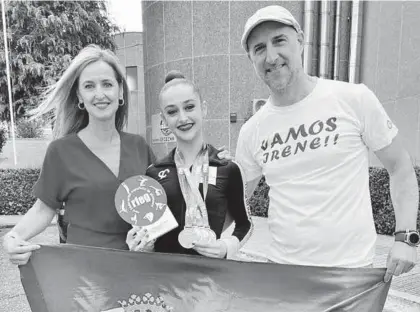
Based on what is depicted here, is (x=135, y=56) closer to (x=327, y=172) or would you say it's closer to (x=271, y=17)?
(x=271, y=17)

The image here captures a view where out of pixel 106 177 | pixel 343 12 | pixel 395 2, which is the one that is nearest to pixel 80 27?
pixel 343 12

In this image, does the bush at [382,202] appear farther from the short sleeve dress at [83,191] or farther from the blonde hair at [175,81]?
the short sleeve dress at [83,191]

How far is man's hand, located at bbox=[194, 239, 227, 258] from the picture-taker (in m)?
2.00

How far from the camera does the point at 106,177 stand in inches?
86.9

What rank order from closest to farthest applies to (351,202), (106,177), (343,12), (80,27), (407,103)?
(351,202)
(106,177)
(407,103)
(343,12)
(80,27)

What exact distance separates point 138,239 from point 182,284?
1.19 feet

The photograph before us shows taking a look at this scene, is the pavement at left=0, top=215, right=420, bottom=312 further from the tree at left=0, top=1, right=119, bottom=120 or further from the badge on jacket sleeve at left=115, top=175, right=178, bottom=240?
the tree at left=0, top=1, right=119, bottom=120

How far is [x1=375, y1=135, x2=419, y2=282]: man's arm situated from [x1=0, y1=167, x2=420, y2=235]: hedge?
5.24 metres

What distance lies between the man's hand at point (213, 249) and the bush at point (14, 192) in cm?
999

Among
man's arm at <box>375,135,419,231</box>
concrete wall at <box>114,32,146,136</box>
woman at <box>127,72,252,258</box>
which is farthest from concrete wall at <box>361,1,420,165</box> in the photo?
concrete wall at <box>114,32,146,136</box>

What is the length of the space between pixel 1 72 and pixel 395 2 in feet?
61.6

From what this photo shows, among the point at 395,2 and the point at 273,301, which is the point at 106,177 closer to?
the point at 273,301

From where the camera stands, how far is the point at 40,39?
66.8 feet

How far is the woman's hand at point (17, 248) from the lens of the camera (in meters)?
2.11
